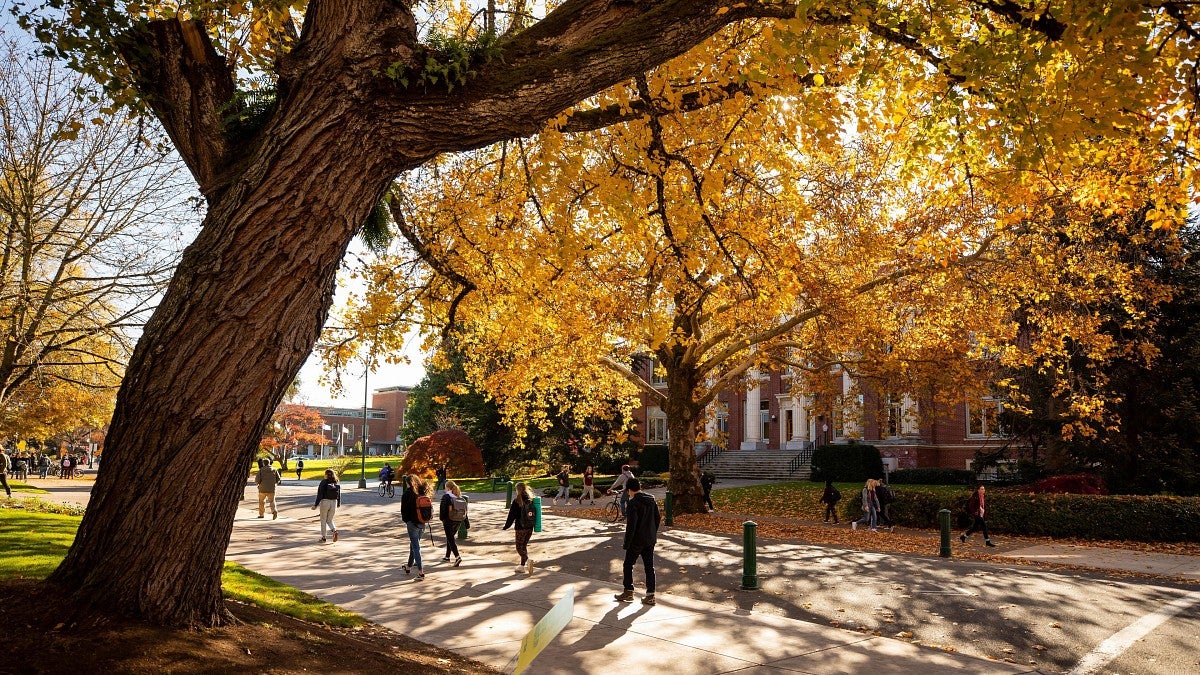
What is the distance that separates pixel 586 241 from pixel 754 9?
5.78m

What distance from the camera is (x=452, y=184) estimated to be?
→ 561 inches

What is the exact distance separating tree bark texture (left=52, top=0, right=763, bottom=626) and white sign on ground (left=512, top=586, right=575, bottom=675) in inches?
99.2

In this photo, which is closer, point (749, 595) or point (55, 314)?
point (749, 595)

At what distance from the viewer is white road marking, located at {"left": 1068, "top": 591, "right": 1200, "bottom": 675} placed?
739 centimetres

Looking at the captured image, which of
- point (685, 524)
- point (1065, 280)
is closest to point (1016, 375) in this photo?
point (1065, 280)

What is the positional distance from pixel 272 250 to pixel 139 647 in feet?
7.88

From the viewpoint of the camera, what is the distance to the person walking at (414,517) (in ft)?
40.0

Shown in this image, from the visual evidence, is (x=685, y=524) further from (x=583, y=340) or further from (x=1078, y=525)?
(x=1078, y=525)

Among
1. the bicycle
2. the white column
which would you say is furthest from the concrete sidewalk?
the white column

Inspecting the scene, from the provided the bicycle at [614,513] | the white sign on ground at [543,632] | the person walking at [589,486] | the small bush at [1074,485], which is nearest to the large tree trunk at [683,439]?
the bicycle at [614,513]

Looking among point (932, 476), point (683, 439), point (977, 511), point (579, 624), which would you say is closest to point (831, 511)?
point (683, 439)

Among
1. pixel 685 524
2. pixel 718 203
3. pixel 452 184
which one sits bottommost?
pixel 685 524

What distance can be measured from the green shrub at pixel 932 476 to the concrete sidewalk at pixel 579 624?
83.6 ft

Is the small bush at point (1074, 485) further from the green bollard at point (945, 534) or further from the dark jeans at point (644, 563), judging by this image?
the dark jeans at point (644, 563)
